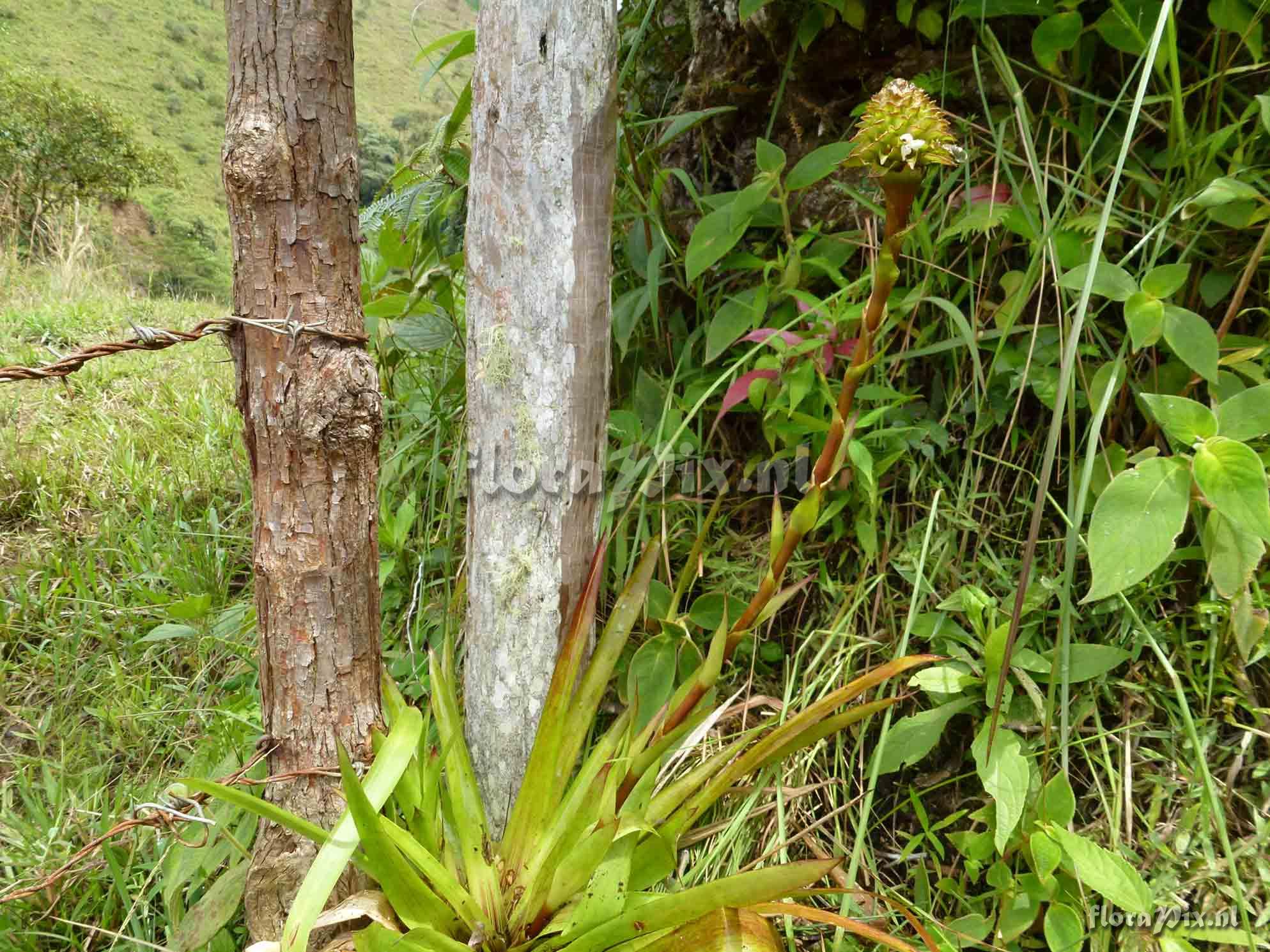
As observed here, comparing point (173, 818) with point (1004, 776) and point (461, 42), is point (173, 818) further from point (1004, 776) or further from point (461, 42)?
point (461, 42)

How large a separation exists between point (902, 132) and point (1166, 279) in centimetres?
58

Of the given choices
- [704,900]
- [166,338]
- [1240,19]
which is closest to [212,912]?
[704,900]

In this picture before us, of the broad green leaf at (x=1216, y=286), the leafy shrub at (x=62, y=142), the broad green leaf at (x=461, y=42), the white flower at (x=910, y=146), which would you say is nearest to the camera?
the white flower at (x=910, y=146)

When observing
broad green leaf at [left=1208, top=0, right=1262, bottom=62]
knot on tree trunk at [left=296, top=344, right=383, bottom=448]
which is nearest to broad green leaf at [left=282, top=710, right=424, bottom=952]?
knot on tree trunk at [left=296, top=344, right=383, bottom=448]

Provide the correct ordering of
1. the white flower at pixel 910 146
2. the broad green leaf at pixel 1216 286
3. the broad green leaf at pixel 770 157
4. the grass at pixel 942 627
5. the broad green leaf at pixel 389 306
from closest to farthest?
the white flower at pixel 910 146 < the grass at pixel 942 627 < the broad green leaf at pixel 1216 286 < the broad green leaf at pixel 770 157 < the broad green leaf at pixel 389 306

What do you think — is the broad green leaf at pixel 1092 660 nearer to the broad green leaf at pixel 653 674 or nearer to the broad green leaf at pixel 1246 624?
the broad green leaf at pixel 1246 624

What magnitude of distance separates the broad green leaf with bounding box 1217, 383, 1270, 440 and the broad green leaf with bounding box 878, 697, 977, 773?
512 mm

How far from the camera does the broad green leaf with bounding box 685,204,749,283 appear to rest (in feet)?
Answer: 4.21

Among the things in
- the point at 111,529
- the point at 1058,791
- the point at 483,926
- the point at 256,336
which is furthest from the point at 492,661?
the point at 111,529

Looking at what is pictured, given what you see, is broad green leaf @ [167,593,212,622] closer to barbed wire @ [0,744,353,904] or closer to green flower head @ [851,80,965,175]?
barbed wire @ [0,744,353,904]

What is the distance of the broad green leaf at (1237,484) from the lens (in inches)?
34.0

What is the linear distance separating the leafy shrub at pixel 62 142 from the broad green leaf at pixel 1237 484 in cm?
2064

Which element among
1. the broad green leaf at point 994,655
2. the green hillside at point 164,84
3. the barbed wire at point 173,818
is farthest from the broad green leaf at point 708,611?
the green hillside at point 164,84

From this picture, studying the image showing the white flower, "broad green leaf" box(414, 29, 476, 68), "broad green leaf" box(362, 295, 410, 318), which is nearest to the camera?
the white flower
